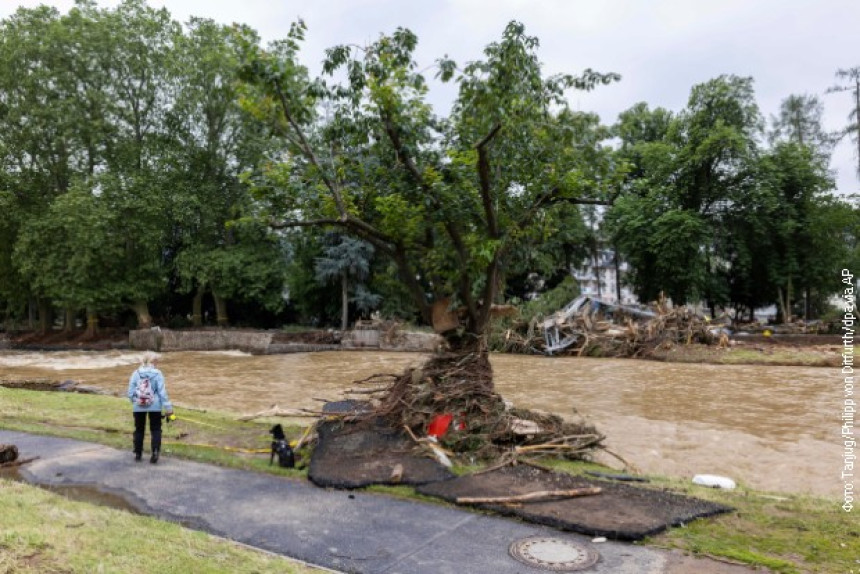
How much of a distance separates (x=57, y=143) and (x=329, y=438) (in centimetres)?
4007

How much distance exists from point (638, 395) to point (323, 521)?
14.7 metres

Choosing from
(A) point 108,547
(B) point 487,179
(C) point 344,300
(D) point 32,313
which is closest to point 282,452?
(A) point 108,547

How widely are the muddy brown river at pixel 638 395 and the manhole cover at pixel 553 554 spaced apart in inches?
193

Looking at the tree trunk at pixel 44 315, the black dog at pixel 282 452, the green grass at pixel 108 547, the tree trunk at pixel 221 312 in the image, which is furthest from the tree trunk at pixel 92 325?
the green grass at pixel 108 547

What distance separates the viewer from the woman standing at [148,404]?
29.1 feet

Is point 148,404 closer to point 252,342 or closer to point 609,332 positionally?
point 609,332

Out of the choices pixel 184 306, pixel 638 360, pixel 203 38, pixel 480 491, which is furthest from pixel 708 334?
pixel 184 306

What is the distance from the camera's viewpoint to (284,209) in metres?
11.0

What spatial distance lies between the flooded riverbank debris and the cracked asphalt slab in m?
25.7

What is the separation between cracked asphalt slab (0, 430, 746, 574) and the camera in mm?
5270

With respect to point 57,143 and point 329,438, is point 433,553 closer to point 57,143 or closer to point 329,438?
point 329,438

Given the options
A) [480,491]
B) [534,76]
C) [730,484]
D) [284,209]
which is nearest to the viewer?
A: [480,491]

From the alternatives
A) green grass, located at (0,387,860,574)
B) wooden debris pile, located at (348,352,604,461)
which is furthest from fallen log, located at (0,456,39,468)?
wooden debris pile, located at (348,352,604,461)

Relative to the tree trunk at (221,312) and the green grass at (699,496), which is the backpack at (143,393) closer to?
the green grass at (699,496)
